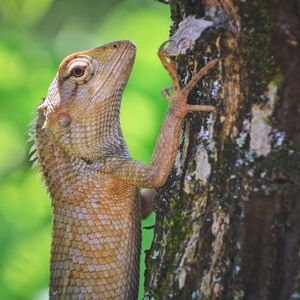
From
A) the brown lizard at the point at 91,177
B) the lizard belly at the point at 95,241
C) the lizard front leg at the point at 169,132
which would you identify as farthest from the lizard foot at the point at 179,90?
the lizard belly at the point at 95,241

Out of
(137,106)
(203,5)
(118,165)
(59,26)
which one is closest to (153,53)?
(137,106)

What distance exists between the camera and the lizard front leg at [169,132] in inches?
123

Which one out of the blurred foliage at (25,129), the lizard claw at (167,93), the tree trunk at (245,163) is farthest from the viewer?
the blurred foliage at (25,129)

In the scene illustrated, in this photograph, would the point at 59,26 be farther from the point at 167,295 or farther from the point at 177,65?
the point at 167,295

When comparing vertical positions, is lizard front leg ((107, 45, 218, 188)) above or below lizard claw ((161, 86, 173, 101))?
below

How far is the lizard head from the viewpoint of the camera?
415 cm

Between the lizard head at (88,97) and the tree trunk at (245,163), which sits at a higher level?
the lizard head at (88,97)

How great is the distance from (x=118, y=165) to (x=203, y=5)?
1346 mm

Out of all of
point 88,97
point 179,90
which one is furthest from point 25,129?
point 179,90

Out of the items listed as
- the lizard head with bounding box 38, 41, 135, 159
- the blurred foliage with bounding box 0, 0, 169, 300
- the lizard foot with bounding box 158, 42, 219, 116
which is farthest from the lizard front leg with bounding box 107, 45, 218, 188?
the blurred foliage with bounding box 0, 0, 169, 300

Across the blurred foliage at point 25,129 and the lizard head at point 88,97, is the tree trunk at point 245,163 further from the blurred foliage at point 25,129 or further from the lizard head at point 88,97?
the blurred foliage at point 25,129

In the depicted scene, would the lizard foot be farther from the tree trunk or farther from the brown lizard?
the brown lizard

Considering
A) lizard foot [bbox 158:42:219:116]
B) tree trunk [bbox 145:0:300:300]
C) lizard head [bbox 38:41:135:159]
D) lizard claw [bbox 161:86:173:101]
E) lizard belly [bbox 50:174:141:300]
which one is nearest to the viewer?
tree trunk [bbox 145:0:300:300]

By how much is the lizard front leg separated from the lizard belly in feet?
0.91
